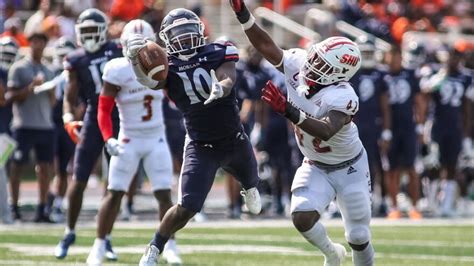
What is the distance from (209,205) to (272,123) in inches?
65.8

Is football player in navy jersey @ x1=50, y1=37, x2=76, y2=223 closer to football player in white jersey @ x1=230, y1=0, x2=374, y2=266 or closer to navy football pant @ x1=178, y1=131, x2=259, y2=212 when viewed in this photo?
navy football pant @ x1=178, y1=131, x2=259, y2=212

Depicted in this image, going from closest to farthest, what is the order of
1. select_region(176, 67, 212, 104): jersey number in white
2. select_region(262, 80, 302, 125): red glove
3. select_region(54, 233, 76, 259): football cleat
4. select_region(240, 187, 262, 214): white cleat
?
1. select_region(262, 80, 302, 125): red glove
2. select_region(176, 67, 212, 104): jersey number in white
3. select_region(240, 187, 262, 214): white cleat
4. select_region(54, 233, 76, 259): football cleat

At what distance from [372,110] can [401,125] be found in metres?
0.67

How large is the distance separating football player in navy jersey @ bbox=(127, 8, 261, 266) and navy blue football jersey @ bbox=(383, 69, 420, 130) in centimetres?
690

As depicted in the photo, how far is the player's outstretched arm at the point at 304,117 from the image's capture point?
718 centimetres

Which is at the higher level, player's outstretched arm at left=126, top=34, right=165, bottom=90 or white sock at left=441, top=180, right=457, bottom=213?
player's outstretched arm at left=126, top=34, right=165, bottom=90

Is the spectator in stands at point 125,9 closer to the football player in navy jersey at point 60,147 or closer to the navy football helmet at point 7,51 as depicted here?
the football player in navy jersey at point 60,147

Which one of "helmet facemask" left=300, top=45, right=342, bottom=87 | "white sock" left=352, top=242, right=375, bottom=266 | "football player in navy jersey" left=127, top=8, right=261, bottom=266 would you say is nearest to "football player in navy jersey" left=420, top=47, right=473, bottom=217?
"football player in navy jersey" left=127, top=8, right=261, bottom=266

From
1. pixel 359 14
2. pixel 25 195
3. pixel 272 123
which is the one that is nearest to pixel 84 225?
pixel 272 123

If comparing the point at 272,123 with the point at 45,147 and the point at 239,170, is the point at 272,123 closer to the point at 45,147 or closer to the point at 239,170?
the point at 45,147

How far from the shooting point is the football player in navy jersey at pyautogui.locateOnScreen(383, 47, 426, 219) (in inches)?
589

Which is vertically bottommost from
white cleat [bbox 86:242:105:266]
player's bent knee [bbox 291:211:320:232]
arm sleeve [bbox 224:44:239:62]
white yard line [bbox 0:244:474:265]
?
white yard line [bbox 0:244:474:265]

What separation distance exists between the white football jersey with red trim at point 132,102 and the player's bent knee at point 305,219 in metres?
2.08

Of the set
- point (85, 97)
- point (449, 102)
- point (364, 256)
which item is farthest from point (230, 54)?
point (449, 102)
